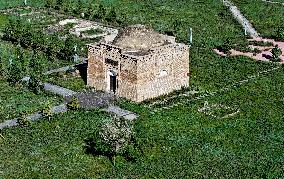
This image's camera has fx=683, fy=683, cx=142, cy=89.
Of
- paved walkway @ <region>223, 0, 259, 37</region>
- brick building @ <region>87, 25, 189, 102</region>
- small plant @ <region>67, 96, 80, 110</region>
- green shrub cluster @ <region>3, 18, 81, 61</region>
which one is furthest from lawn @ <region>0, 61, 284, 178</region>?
paved walkway @ <region>223, 0, 259, 37</region>

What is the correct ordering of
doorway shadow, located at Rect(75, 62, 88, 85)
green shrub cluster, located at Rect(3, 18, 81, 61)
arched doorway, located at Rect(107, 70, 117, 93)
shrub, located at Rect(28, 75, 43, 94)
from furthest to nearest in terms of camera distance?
green shrub cluster, located at Rect(3, 18, 81, 61)
doorway shadow, located at Rect(75, 62, 88, 85)
shrub, located at Rect(28, 75, 43, 94)
arched doorway, located at Rect(107, 70, 117, 93)

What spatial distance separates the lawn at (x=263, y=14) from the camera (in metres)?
62.7

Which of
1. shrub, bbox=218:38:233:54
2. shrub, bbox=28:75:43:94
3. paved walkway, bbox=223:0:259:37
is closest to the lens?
shrub, bbox=28:75:43:94

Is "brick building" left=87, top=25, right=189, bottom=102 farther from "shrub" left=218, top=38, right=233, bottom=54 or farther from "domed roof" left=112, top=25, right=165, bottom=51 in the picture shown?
"shrub" left=218, top=38, right=233, bottom=54

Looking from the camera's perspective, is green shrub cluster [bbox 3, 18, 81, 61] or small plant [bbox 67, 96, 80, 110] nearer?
small plant [bbox 67, 96, 80, 110]

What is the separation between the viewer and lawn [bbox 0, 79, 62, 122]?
3978 cm

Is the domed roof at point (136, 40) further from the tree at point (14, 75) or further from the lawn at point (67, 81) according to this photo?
the tree at point (14, 75)

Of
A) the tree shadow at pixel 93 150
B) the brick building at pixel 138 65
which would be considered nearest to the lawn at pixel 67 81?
the brick building at pixel 138 65

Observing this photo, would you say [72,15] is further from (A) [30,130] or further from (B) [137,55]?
(A) [30,130]

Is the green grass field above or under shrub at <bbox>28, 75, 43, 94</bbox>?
under

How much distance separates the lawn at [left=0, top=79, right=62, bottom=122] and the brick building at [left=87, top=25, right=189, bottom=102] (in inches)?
138

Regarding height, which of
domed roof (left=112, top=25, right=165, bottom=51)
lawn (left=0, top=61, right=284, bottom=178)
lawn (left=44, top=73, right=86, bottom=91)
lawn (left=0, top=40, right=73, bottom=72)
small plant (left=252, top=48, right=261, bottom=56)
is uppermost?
domed roof (left=112, top=25, right=165, bottom=51)

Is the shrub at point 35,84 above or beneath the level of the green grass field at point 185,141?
above

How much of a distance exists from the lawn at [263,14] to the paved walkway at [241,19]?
Result: 45cm
